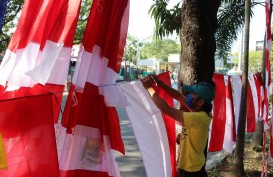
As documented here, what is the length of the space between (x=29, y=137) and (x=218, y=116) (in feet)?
12.2

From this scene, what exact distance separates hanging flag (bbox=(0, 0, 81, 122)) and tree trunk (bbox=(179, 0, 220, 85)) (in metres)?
1.70

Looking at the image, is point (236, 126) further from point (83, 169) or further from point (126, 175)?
point (83, 169)

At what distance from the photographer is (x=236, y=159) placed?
5.89 m

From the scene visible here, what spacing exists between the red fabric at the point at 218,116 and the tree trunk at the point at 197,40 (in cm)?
144

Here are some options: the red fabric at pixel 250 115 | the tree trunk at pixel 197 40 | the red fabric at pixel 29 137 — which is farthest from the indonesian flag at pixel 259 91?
the red fabric at pixel 29 137

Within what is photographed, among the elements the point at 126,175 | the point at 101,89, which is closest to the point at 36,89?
the point at 101,89

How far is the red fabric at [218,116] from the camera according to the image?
5.34 m

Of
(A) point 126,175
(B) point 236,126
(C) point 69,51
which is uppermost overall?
(C) point 69,51

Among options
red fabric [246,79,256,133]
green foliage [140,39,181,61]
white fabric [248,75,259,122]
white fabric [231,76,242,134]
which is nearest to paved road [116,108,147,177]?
white fabric [231,76,242,134]

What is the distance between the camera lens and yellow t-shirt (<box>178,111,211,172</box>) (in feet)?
9.98

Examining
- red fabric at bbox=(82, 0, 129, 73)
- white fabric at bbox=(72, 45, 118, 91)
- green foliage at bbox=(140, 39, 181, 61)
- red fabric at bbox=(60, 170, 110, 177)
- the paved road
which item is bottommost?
the paved road

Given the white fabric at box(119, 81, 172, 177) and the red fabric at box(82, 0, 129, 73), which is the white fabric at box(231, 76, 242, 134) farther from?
the red fabric at box(82, 0, 129, 73)

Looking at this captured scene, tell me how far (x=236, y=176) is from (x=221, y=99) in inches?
55.4

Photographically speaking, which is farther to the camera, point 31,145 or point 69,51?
point 69,51
